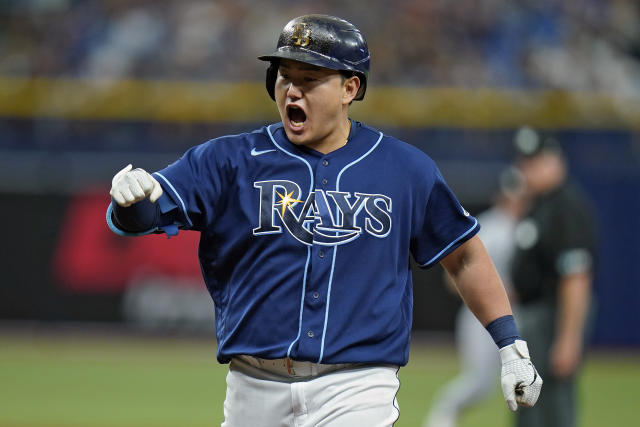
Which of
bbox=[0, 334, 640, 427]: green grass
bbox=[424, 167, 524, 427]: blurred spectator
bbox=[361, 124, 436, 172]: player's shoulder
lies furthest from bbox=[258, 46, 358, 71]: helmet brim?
bbox=[0, 334, 640, 427]: green grass

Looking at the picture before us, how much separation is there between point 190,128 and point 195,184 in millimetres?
10095

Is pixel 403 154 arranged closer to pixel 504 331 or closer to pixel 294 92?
pixel 294 92

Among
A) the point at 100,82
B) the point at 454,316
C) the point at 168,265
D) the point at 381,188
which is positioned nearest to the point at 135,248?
the point at 168,265

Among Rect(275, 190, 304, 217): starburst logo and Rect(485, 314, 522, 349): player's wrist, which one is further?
Rect(485, 314, 522, 349): player's wrist

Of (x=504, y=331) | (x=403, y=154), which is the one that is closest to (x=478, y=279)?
(x=504, y=331)

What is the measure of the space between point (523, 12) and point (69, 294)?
8498 millimetres

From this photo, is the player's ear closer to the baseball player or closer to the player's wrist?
the baseball player

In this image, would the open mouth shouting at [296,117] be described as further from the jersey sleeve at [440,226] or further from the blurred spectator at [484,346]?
the blurred spectator at [484,346]

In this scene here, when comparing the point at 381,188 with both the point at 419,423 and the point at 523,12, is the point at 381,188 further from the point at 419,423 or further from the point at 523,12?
the point at 523,12

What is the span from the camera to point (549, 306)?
640cm

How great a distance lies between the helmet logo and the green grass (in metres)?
5.37

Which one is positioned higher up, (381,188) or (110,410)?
(381,188)

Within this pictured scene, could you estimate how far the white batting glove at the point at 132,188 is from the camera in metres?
3.29

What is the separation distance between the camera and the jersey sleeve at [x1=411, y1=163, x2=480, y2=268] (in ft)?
12.4
